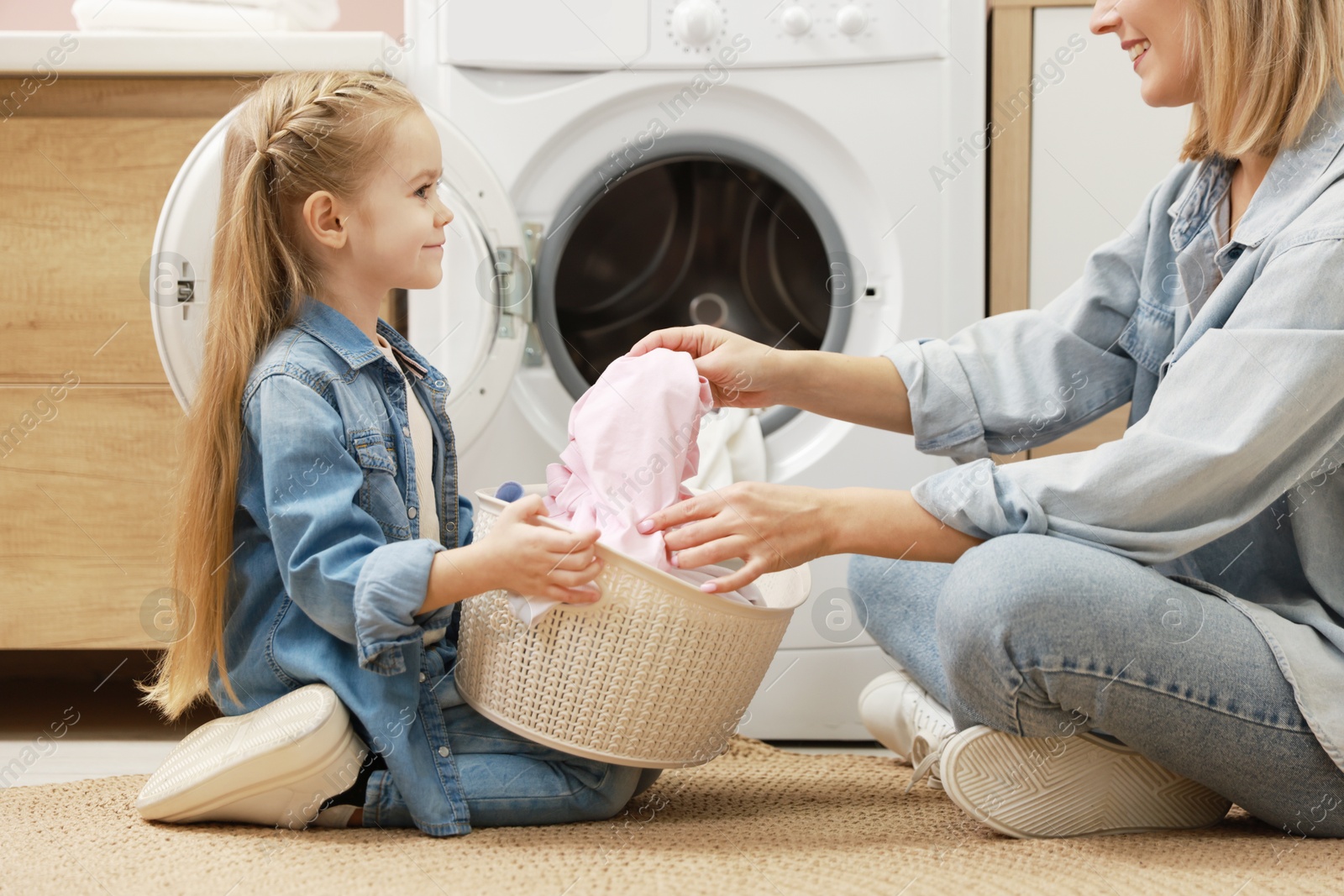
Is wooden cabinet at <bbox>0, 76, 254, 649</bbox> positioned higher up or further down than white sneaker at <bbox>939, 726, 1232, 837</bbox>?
higher up

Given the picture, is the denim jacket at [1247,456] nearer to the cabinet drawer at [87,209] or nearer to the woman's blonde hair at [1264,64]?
the woman's blonde hair at [1264,64]

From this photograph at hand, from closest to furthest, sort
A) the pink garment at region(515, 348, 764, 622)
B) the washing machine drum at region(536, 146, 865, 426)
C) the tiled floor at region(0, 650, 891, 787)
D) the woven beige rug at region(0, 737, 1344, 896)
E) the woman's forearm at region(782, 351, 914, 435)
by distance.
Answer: the woven beige rug at region(0, 737, 1344, 896), the pink garment at region(515, 348, 764, 622), the woman's forearm at region(782, 351, 914, 435), the tiled floor at region(0, 650, 891, 787), the washing machine drum at region(536, 146, 865, 426)

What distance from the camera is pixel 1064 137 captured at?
1399 mm

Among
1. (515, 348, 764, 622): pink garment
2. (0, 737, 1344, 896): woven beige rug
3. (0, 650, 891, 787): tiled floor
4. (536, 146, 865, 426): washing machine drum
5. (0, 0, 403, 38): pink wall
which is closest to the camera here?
(0, 737, 1344, 896): woven beige rug

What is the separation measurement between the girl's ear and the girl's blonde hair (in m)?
0.01

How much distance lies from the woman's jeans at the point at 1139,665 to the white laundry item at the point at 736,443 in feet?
1.70

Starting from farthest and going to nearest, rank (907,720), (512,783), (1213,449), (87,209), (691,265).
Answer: (691,265) < (87,209) < (907,720) < (512,783) < (1213,449)

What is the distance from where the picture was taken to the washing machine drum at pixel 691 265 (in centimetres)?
146

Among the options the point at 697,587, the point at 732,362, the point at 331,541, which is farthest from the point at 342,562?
the point at 732,362

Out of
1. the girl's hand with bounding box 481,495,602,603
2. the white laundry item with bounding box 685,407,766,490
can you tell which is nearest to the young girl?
the girl's hand with bounding box 481,495,602,603

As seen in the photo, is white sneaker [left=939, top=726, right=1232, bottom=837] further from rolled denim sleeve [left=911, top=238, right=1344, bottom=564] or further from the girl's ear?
the girl's ear

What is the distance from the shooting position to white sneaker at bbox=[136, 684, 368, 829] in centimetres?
80

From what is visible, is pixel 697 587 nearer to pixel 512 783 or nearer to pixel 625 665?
pixel 625 665

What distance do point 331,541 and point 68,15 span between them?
157cm
